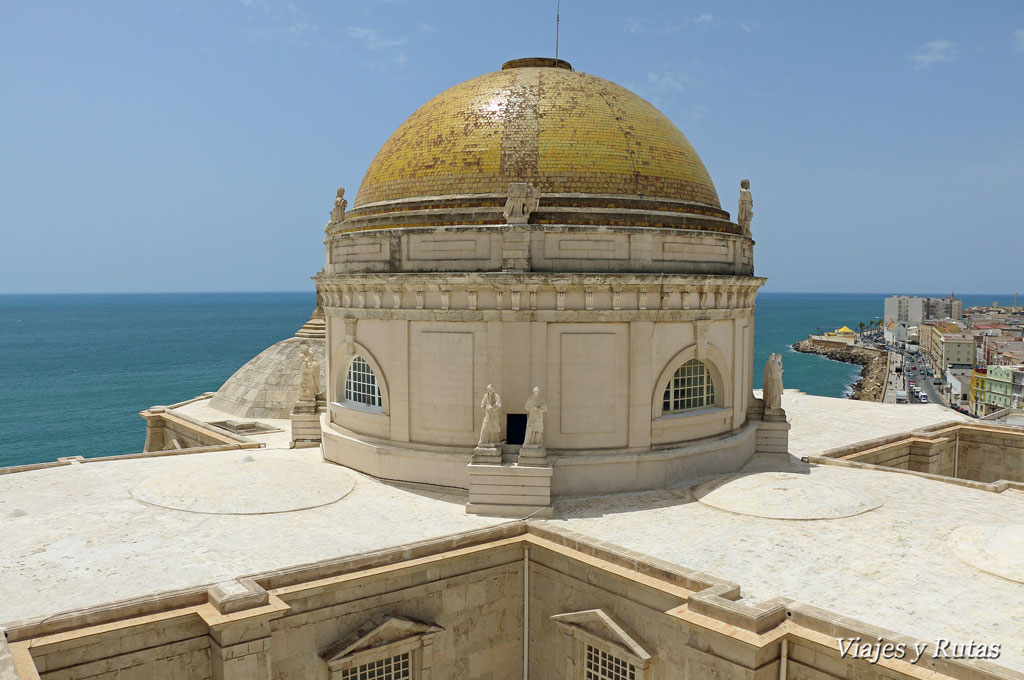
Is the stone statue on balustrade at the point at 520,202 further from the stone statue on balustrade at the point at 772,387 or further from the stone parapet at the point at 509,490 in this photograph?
the stone statue on balustrade at the point at 772,387

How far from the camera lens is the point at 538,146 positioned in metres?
23.0

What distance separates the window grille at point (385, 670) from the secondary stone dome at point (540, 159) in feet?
41.9

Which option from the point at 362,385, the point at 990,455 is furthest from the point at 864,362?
the point at 362,385

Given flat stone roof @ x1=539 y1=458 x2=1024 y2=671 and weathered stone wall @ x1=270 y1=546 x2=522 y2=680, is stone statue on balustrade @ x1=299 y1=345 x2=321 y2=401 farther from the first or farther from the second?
weathered stone wall @ x1=270 y1=546 x2=522 y2=680

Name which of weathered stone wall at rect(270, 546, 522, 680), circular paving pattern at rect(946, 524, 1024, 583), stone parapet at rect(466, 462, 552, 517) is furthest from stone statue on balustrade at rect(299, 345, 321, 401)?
circular paving pattern at rect(946, 524, 1024, 583)

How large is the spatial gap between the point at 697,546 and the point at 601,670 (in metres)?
3.81

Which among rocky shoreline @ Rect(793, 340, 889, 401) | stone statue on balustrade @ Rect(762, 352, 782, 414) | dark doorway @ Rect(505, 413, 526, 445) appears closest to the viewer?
dark doorway @ Rect(505, 413, 526, 445)

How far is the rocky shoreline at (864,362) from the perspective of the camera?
3963 inches

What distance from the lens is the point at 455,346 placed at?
2247 centimetres

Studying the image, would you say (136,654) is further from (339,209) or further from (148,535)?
(339,209)

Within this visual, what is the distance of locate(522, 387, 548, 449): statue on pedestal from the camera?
21281mm

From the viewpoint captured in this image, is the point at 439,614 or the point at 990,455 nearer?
the point at 439,614

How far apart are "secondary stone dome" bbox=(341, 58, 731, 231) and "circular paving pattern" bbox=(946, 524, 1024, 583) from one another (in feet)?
39.2

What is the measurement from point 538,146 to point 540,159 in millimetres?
455
